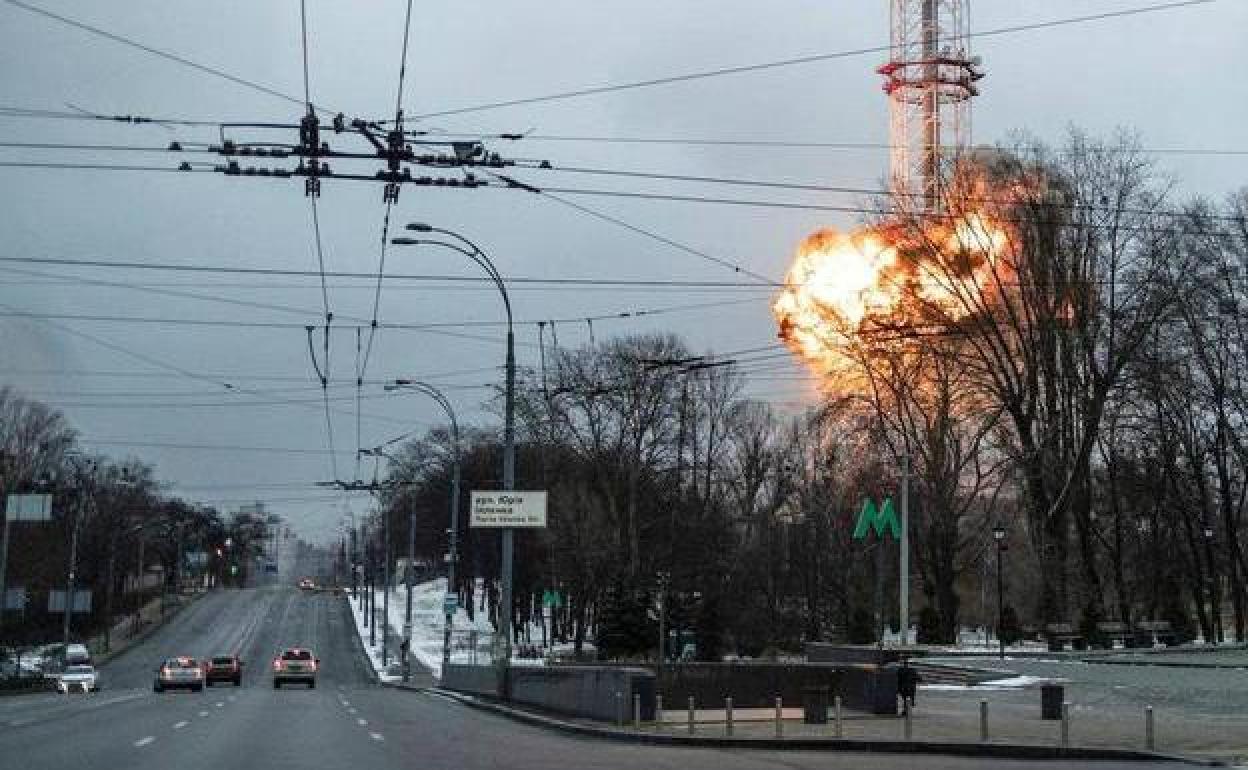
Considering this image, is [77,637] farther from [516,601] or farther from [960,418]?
[960,418]

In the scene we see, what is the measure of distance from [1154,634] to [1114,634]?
11.8 feet

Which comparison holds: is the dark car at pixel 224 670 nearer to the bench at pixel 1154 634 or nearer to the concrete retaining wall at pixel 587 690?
the concrete retaining wall at pixel 587 690

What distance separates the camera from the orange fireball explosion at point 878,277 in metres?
57.2

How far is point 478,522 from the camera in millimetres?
37156

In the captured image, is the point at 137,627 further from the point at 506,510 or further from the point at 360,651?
the point at 506,510

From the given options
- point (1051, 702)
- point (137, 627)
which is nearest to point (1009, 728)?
point (1051, 702)

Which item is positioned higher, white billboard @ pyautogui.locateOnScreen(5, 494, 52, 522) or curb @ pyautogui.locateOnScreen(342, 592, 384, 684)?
white billboard @ pyautogui.locateOnScreen(5, 494, 52, 522)

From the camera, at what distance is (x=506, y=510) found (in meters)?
35.9

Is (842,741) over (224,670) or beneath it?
over

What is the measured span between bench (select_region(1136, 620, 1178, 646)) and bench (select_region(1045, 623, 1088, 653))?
13.9 feet

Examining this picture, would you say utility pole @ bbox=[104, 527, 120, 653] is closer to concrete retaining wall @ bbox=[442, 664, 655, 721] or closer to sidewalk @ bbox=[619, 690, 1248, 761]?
concrete retaining wall @ bbox=[442, 664, 655, 721]

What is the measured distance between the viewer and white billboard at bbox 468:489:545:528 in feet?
118

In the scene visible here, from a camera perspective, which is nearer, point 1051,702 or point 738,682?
point 1051,702

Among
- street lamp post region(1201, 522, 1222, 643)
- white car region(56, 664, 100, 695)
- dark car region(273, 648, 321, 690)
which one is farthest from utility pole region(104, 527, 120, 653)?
street lamp post region(1201, 522, 1222, 643)
